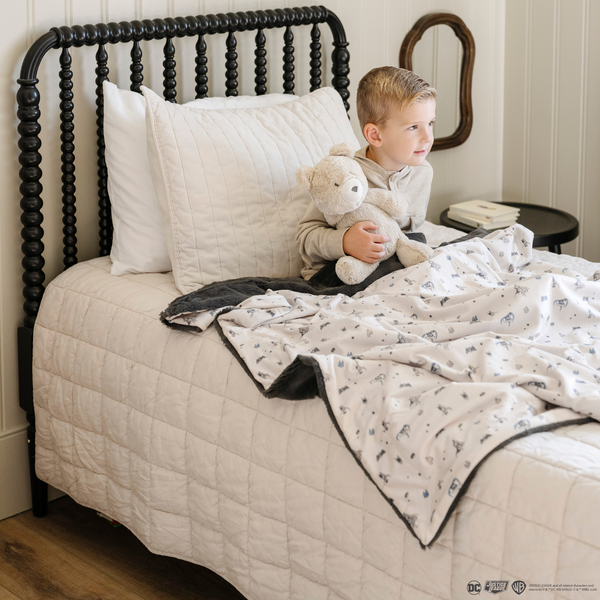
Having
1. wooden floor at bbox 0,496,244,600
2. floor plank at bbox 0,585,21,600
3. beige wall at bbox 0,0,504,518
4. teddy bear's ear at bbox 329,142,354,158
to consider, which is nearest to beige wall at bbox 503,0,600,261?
beige wall at bbox 0,0,504,518

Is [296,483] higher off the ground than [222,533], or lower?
higher

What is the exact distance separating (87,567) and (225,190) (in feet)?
2.82

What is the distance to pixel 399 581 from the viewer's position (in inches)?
39.7

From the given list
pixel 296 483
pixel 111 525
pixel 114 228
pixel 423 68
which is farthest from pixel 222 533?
pixel 423 68

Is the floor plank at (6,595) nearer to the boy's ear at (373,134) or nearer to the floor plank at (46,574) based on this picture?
the floor plank at (46,574)

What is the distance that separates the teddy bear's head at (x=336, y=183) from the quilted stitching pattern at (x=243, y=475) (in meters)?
0.36

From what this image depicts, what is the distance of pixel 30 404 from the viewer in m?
1.69

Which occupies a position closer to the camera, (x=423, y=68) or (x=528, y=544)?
(x=528, y=544)

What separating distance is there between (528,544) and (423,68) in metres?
1.94

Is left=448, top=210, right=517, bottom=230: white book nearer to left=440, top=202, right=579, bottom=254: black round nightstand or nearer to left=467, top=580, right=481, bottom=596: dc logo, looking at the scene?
left=440, top=202, right=579, bottom=254: black round nightstand

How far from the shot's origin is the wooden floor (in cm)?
147

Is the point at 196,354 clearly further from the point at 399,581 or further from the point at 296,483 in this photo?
the point at 399,581

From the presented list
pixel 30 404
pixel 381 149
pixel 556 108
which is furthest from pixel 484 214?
pixel 30 404

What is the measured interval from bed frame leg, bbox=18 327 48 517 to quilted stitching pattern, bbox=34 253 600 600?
0.04 m
